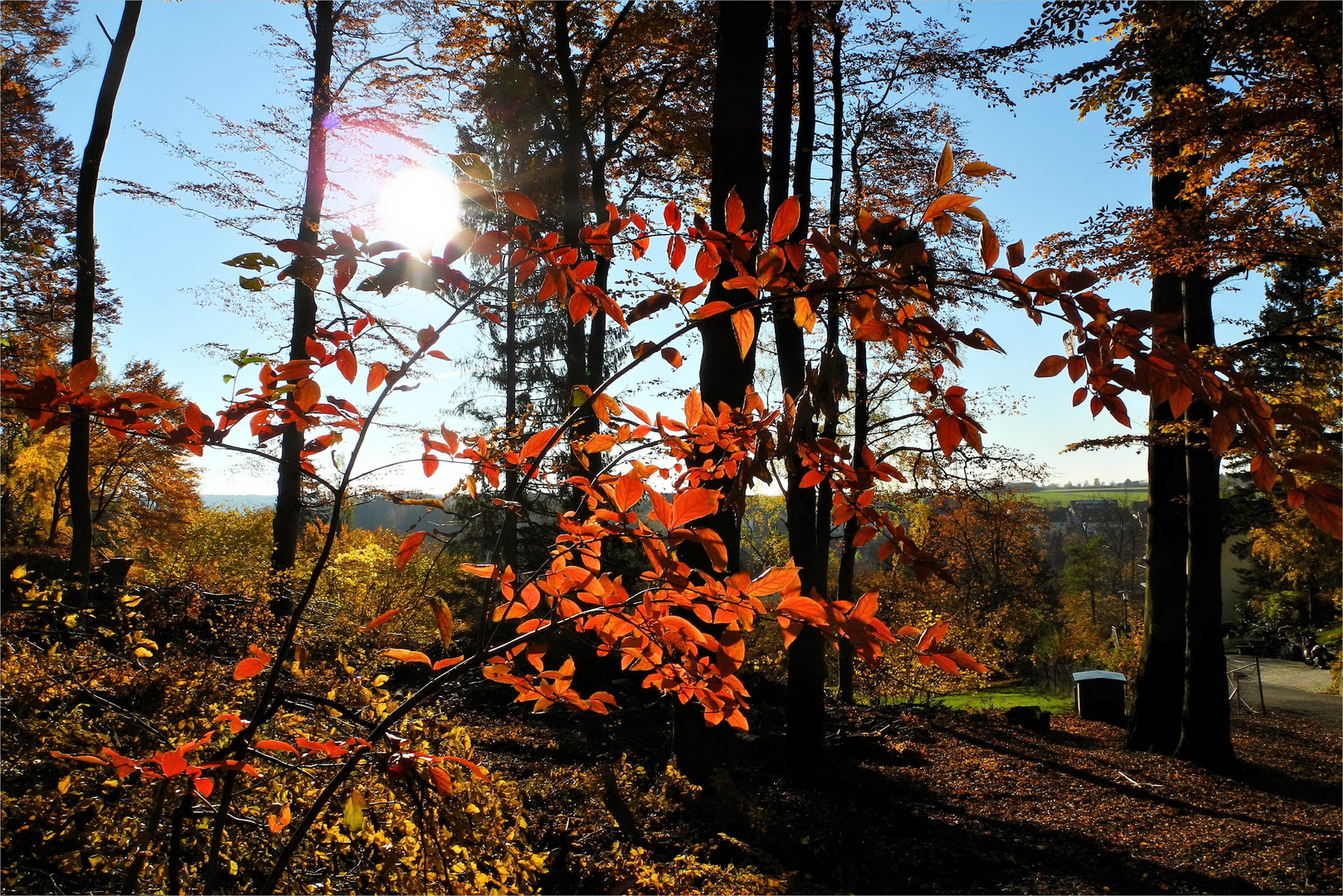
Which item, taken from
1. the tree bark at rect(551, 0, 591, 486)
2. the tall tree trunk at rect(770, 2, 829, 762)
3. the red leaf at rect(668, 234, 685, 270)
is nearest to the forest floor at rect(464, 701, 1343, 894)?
the tall tree trunk at rect(770, 2, 829, 762)

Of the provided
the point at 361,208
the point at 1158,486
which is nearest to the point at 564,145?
the point at 361,208

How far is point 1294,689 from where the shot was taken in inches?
588

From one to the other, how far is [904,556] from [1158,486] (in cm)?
814

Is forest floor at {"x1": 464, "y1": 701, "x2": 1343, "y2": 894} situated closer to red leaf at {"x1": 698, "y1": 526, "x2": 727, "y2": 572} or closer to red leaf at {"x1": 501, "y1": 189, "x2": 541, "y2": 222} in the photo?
red leaf at {"x1": 698, "y1": 526, "x2": 727, "y2": 572}

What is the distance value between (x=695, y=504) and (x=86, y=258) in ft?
21.1

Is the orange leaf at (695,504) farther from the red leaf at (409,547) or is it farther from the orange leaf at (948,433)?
the red leaf at (409,547)

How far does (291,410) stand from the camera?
136 centimetres

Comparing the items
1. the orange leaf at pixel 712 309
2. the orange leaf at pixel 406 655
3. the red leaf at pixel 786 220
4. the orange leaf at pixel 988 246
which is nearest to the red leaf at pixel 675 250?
the orange leaf at pixel 712 309

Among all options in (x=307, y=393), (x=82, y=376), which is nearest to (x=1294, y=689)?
(x=307, y=393)

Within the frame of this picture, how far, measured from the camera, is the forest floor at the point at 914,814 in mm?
3605

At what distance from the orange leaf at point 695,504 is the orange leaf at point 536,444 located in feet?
1.31

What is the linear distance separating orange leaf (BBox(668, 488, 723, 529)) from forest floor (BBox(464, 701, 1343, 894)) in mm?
2036

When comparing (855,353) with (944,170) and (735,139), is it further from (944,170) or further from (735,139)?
(944,170)

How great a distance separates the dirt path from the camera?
40.5 ft
